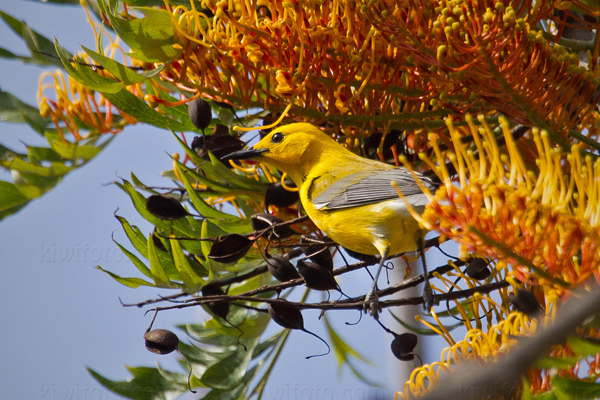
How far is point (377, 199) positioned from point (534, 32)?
2.24 feet

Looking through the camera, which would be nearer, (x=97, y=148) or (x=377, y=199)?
(x=377, y=199)

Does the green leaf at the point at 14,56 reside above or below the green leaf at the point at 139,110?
above

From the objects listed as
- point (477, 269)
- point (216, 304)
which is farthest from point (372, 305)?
point (216, 304)

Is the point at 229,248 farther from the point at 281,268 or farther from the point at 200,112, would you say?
the point at 200,112

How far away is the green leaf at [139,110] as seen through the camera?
2.31 m

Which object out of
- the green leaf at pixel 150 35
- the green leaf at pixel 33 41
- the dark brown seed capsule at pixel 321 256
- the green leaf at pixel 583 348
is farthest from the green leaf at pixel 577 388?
the green leaf at pixel 33 41

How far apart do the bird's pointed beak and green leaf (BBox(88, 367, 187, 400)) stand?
0.79 metres

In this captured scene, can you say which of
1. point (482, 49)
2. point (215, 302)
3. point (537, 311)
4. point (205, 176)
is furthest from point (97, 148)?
point (537, 311)

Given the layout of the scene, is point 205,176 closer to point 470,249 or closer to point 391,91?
point 391,91

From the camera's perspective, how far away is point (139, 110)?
239 cm

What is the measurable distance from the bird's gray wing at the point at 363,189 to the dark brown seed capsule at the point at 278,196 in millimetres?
89

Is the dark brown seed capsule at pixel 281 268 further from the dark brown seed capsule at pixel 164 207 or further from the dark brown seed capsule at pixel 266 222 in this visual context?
the dark brown seed capsule at pixel 164 207

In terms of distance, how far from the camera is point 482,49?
198cm

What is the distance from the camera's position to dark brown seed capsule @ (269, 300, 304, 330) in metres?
2.05
